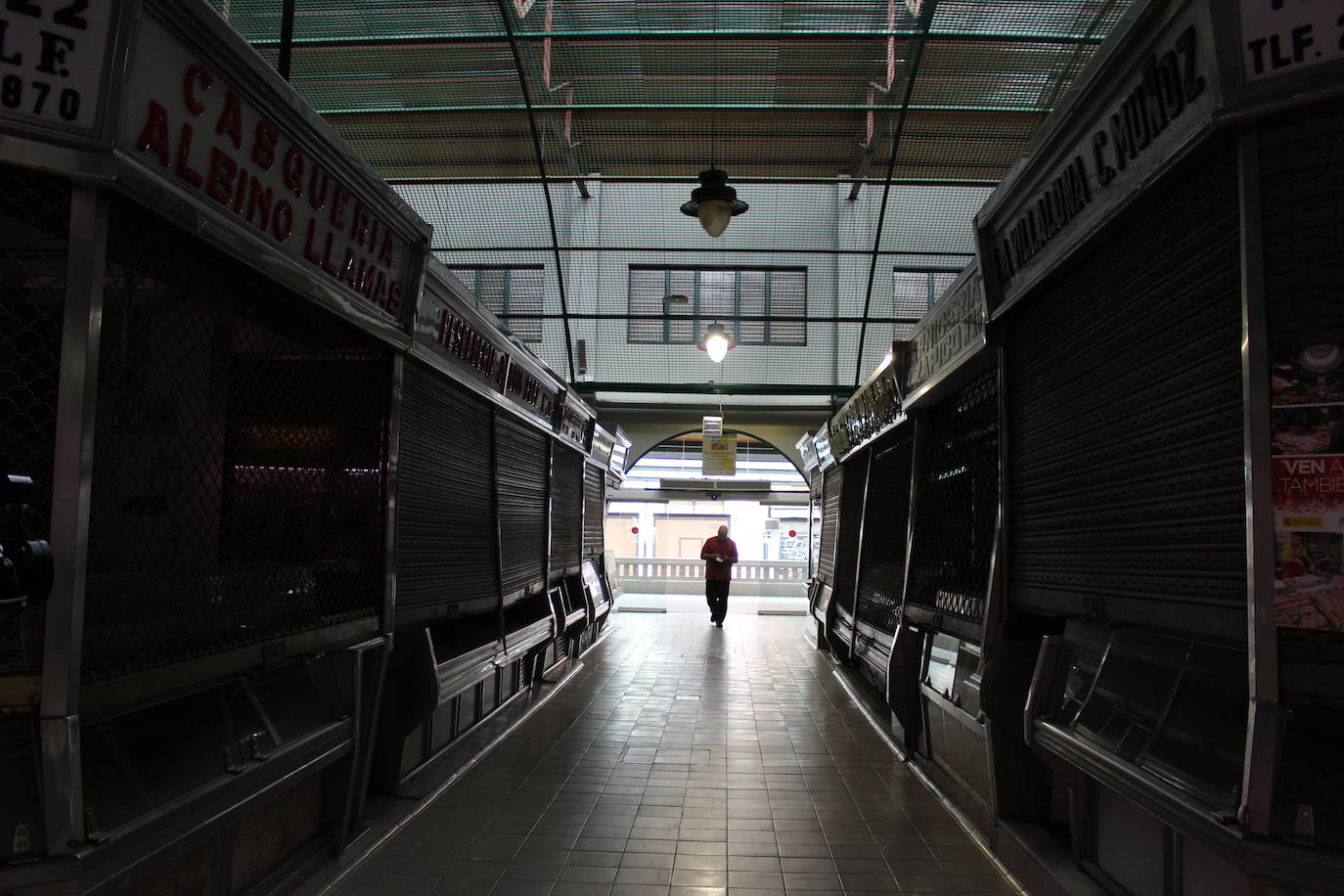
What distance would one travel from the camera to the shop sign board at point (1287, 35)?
5.87 feet

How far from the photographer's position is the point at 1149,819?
2.56 m

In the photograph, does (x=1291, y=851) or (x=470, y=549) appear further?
(x=470, y=549)

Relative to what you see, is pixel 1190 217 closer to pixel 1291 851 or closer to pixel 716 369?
pixel 1291 851

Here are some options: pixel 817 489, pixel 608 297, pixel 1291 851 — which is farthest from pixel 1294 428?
pixel 817 489

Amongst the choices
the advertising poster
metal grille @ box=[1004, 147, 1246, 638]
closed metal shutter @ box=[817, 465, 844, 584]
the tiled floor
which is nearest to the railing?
closed metal shutter @ box=[817, 465, 844, 584]

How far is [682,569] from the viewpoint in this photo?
17703mm

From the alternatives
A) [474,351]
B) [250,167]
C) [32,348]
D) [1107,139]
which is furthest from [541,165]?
[32,348]

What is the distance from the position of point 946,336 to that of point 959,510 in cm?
104

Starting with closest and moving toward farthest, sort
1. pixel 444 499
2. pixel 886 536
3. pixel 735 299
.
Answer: pixel 444 499 → pixel 886 536 → pixel 735 299

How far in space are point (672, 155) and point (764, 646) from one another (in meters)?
5.94

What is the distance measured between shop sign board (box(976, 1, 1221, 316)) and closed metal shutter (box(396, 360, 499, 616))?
9.83 feet

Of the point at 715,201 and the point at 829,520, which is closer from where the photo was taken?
the point at 715,201

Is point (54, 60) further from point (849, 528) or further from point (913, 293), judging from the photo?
point (913, 293)

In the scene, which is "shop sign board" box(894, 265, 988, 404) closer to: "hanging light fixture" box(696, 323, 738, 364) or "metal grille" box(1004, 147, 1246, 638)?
"metal grille" box(1004, 147, 1246, 638)
